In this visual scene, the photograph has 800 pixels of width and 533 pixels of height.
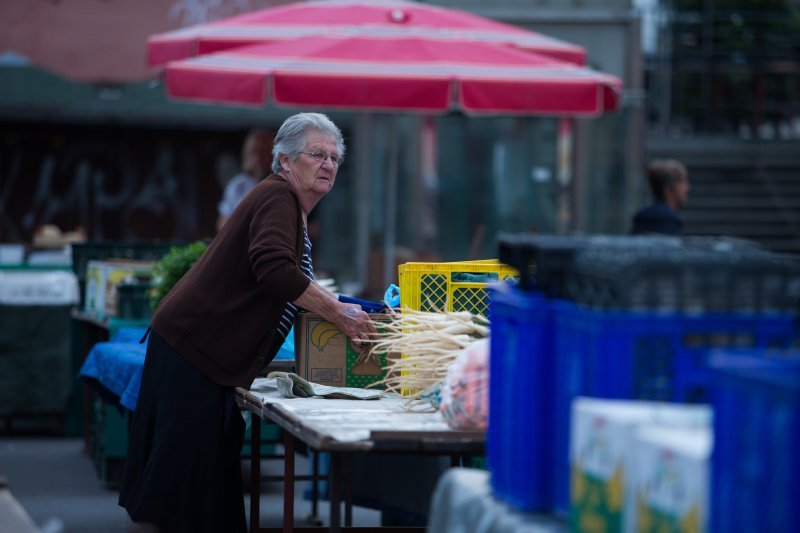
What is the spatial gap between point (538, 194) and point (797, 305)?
39.4 feet

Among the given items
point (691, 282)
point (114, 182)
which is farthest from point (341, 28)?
point (114, 182)

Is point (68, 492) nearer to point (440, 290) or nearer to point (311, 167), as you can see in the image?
point (311, 167)

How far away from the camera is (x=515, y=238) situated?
3127mm

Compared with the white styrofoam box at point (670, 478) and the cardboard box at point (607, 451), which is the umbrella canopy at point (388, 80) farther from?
the white styrofoam box at point (670, 478)

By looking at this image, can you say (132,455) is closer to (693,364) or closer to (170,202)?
(693,364)

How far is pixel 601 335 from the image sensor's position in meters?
2.57

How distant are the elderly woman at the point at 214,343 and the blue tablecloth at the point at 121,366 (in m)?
1.16

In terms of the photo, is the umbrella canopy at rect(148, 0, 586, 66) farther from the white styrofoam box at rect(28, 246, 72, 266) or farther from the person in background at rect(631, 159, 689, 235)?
the white styrofoam box at rect(28, 246, 72, 266)

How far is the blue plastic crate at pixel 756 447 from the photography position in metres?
2.00

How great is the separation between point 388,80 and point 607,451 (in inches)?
211

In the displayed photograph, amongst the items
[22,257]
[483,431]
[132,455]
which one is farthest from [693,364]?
[22,257]

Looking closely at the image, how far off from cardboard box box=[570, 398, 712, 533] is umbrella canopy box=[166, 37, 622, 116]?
5.17 meters

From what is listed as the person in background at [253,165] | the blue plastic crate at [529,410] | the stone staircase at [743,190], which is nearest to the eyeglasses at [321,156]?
the blue plastic crate at [529,410]

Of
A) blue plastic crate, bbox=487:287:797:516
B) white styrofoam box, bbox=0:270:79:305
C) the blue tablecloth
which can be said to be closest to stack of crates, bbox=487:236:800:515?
blue plastic crate, bbox=487:287:797:516
